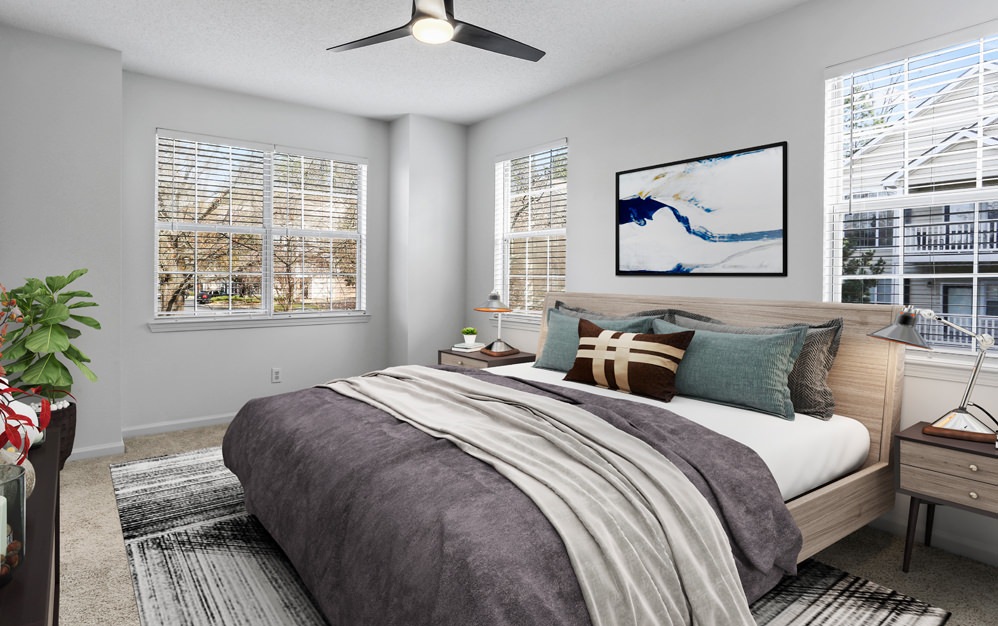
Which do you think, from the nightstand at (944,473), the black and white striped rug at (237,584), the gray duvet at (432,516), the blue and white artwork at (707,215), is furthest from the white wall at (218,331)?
the nightstand at (944,473)

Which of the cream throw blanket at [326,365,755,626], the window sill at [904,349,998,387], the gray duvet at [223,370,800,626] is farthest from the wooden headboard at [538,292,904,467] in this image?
the cream throw blanket at [326,365,755,626]

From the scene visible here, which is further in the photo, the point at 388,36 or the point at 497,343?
the point at 497,343

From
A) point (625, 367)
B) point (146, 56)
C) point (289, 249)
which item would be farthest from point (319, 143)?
point (625, 367)

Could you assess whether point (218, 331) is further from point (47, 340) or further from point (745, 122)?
point (745, 122)

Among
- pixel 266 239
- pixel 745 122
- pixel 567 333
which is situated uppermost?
pixel 745 122

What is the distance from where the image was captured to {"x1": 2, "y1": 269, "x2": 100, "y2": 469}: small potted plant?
3164mm

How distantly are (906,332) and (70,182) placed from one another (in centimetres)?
455

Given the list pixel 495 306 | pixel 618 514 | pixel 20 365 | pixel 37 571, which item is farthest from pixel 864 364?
pixel 20 365

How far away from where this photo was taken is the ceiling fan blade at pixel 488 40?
2.55 metres

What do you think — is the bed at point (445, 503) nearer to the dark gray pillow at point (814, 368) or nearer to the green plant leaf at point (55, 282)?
the dark gray pillow at point (814, 368)

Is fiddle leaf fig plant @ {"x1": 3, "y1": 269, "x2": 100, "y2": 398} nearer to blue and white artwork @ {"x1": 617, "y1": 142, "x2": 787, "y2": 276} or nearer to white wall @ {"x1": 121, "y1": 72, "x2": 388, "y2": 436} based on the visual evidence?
white wall @ {"x1": 121, "y1": 72, "x2": 388, "y2": 436}

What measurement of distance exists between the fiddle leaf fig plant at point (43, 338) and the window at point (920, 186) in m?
4.13

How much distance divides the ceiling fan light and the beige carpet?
8.22 ft

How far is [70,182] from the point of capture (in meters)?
3.61
